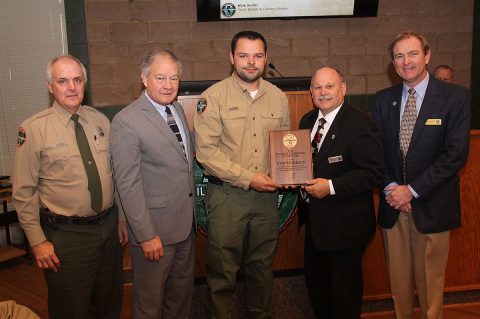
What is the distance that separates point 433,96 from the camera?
7.27 ft

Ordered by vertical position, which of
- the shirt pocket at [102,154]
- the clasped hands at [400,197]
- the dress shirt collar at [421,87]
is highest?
the dress shirt collar at [421,87]

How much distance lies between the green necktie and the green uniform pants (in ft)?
2.00

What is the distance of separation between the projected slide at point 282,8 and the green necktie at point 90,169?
9.29 feet

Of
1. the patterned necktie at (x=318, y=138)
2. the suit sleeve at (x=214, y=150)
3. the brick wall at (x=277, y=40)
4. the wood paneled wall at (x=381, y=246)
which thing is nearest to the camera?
the suit sleeve at (x=214, y=150)

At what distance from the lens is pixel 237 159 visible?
230 centimetres

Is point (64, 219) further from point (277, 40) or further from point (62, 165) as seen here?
point (277, 40)

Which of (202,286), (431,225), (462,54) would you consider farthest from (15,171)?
(462,54)

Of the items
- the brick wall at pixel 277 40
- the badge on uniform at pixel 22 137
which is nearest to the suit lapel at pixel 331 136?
the badge on uniform at pixel 22 137

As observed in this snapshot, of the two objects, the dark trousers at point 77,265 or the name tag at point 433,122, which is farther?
the name tag at point 433,122

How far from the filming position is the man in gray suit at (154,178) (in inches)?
80.6

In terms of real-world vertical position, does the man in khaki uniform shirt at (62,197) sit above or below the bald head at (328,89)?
below

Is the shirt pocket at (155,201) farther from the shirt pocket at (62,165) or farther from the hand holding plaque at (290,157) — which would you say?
the hand holding plaque at (290,157)

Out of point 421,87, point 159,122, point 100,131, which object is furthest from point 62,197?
point 421,87

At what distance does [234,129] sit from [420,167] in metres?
1.02
